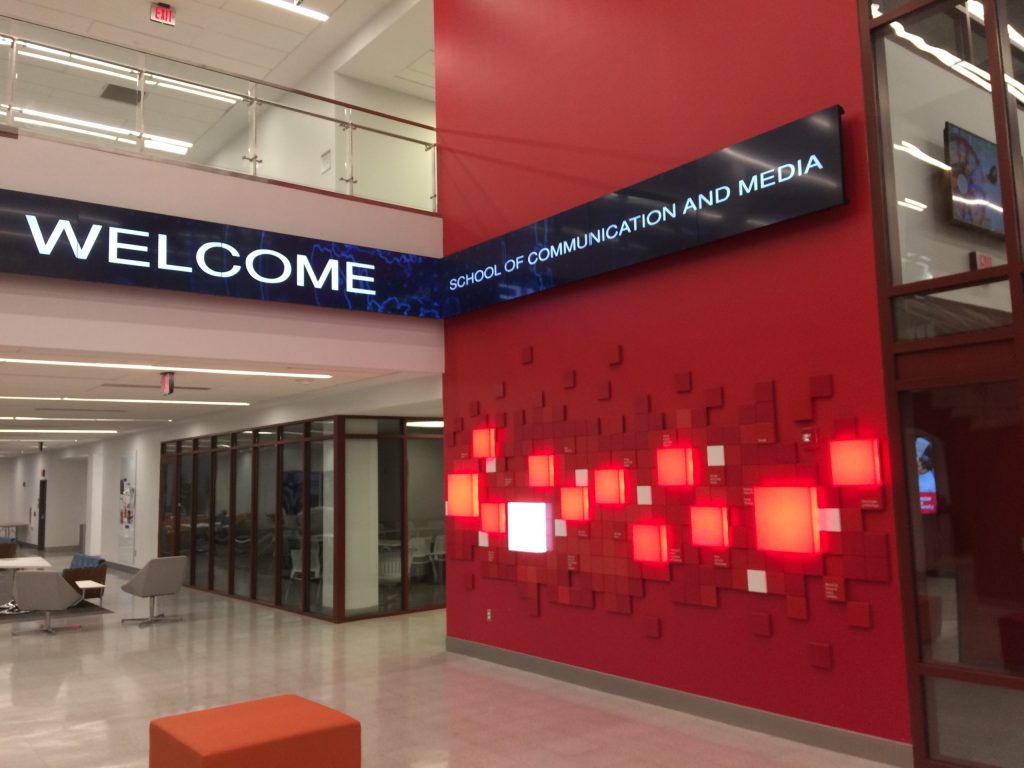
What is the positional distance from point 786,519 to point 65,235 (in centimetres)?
617

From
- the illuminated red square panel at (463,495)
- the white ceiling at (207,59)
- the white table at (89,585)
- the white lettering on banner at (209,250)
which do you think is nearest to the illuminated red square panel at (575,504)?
the illuminated red square panel at (463,495)

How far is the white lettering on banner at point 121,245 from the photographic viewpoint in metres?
7.01

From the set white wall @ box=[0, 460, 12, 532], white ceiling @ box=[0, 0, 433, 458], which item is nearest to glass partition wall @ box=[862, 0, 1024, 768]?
white ceiling @ box=[0, 0, 433, 458]

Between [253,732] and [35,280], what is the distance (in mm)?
4528

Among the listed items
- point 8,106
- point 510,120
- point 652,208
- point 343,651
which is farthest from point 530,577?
point 8,106

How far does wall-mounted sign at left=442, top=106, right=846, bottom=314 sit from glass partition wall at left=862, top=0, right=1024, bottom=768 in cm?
42

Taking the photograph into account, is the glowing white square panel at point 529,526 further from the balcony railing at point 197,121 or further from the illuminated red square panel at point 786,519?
the balcony railing at point 197,121

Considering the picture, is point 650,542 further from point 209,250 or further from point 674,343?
point 209,250

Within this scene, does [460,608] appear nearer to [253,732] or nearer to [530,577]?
[530,577]

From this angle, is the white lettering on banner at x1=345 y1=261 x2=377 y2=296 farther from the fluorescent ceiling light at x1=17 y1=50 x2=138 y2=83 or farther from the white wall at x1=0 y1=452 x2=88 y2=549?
the white wall at x1=0 y1=452 x2=88 y2=549

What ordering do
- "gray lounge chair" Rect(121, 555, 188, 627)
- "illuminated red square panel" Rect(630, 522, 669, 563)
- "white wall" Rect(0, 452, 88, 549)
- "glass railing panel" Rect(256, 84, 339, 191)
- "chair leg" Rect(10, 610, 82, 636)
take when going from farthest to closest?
"white wall" Rect(0, 452, 88, 549) → "gray lounge chair" Rect(121, 555, 188, 627) → "chair leg" Rect(10, 610, 82, 636) → "glass railing panel" Rect(256, 84, 339, 191) → "illuminated red square panel" Rect(630, 522, 669, 563)

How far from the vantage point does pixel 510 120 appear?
342 inches

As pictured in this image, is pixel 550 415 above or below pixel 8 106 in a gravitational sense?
below

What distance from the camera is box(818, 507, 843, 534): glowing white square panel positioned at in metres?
5.57
